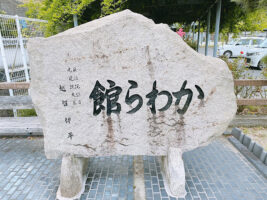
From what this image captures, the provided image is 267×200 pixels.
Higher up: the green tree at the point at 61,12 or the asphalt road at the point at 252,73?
the green tree at the point at 61,12

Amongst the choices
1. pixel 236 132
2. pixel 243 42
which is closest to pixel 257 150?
pixel 236 132

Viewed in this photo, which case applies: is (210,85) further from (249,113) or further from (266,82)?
(249,113)

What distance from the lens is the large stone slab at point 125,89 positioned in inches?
87.2

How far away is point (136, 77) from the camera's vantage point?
2295mm

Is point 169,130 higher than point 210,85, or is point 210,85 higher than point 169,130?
point 210,85

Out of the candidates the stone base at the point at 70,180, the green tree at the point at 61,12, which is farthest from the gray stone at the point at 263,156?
the green tree at the point at 61,12

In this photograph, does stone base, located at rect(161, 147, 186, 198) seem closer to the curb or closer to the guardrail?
the curb

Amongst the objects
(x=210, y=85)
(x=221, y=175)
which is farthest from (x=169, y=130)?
(x=221, y=175)

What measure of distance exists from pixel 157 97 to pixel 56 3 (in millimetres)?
3851

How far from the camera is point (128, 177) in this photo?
2.83m

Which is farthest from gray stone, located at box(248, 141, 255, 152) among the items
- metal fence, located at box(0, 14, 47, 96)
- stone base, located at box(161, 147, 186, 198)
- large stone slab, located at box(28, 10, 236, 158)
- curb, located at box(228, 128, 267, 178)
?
metal fence, located at box(0, 14, 47, 96)

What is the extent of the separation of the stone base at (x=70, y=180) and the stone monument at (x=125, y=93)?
1 cm

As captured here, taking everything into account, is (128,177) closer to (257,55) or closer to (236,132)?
(236,132)

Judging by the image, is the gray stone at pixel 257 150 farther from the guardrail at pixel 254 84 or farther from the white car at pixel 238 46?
the white car at pixel 238 46
